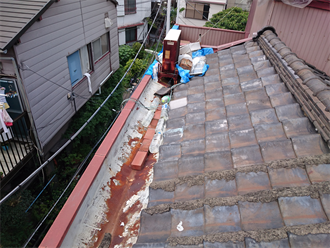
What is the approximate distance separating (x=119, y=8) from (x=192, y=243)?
2438 cm

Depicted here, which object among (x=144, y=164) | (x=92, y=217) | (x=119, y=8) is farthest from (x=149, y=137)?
(x=119, y=8)

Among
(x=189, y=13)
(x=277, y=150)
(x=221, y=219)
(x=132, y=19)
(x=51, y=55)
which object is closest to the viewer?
(x=221, y=219)

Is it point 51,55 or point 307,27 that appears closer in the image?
point 51,55

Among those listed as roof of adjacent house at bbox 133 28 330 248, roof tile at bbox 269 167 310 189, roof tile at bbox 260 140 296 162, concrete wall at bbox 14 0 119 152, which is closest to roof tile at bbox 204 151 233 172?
roof of adjacent house at bbox 133 28 330 248

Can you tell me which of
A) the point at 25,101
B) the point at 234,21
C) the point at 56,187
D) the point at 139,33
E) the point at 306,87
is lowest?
the point at 56,187

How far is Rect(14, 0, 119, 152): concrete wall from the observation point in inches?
264

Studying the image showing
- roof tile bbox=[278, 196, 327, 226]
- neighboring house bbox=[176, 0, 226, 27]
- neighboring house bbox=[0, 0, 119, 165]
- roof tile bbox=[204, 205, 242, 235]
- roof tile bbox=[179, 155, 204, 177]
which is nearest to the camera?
roof tile bbox=[278, 196, 327, 226]

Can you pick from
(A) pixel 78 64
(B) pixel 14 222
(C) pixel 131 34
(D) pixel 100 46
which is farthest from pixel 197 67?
(C) pixel 131 34

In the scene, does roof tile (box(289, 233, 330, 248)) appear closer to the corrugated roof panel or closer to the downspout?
the corrugated roof panel

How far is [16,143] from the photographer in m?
7.62

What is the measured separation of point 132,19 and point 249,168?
83.0 ft

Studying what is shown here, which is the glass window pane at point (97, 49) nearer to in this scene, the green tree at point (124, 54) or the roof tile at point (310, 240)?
the green tree at point (124, 54)

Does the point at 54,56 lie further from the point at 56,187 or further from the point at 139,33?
the point at 139,33

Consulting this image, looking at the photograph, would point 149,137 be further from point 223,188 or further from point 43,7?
point 43,7
